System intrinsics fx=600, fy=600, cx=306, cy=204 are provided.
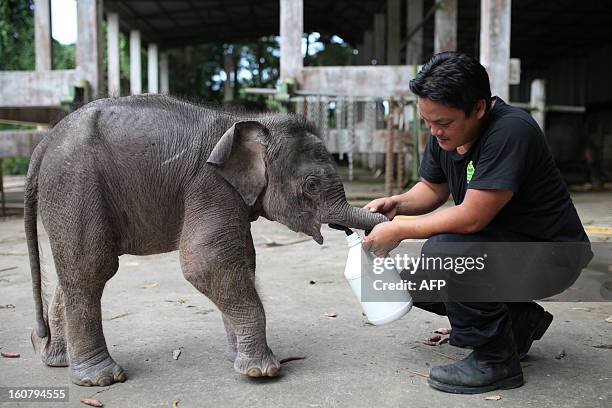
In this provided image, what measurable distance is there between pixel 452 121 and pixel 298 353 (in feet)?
4.46

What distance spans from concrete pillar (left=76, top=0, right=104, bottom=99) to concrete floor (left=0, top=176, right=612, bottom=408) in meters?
5.00

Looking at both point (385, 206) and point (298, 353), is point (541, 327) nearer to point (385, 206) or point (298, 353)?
point (385, 206)

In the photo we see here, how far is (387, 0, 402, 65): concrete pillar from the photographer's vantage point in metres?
15.4

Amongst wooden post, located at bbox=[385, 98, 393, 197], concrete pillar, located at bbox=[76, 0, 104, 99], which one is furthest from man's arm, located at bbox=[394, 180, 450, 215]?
concrete pillar, located at bbox=[76, 0, 104, 99]

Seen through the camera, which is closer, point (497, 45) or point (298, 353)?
point (298, 353)

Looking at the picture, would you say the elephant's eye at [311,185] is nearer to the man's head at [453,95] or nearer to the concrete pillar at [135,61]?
the man's head at [453,95]

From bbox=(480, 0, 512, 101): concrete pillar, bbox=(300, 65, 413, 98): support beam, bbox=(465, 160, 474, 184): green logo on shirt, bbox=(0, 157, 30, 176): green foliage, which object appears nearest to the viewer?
bbox=(465, 160, 474, 184): green logo on shirt

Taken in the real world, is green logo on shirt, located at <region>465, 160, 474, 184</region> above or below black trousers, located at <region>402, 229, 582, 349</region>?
above

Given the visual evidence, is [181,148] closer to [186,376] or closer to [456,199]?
[186,376]

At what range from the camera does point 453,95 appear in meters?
2.33

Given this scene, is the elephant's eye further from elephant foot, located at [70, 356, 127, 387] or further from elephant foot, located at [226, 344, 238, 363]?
elephant foot, located at [70, 356, 127, 387]

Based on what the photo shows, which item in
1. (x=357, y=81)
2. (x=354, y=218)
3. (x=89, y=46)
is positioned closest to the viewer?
(x=354, y=218)

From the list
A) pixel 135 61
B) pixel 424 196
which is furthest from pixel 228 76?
pixel 424 196

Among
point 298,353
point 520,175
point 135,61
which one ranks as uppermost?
point 135,61
